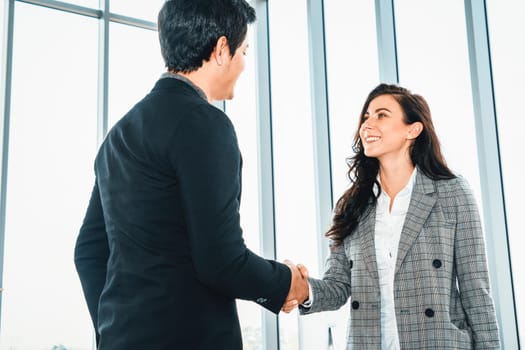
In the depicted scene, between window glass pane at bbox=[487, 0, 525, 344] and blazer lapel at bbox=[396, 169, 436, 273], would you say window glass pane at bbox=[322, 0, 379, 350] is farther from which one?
blazer lapel at bbox=[396, 169, 436, 273]

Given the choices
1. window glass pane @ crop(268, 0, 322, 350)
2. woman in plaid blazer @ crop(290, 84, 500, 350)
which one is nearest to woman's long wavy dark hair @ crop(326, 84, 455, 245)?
woman in plaid blazer @ crop(290, 84, 500, 350)

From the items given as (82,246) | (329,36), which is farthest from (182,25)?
(329,36)

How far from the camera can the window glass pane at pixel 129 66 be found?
4.20 metres

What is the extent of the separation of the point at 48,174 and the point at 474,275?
3141mm

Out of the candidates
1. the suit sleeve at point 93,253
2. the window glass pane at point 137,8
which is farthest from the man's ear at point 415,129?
the window glass pane at point 137,8

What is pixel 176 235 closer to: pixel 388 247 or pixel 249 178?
pixel 388 247

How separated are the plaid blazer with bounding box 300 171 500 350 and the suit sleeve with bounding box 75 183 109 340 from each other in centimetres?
83

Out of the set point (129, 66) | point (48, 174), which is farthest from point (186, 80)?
point (129, 66)

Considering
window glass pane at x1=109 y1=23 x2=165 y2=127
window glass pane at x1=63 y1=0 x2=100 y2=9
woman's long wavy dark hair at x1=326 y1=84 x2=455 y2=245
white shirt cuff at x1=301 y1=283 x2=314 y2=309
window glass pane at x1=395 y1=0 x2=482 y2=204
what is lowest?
white shirt cuff at x1=301 y1=283 x2=314 y2=309

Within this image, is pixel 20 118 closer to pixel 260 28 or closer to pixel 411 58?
pixel 260 28

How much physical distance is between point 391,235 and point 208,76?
0.92 meters

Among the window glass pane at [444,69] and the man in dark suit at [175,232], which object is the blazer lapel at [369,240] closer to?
the window glass pane at [444,69]

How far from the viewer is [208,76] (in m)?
1.35

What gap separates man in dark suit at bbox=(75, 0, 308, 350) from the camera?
1.12 metres
